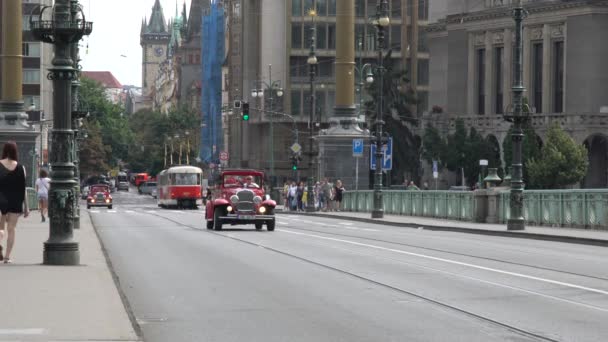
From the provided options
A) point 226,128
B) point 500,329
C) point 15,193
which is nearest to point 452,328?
point 500,329

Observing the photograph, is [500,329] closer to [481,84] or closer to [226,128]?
[481,84]

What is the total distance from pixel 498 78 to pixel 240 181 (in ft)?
218

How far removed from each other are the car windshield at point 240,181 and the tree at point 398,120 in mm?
59251

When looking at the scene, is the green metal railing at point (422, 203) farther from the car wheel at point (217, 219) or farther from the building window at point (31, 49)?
the building window at point (31, 49)

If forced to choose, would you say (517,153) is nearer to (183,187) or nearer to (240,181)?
(240,181)

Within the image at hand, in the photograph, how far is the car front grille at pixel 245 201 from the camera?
39781mm

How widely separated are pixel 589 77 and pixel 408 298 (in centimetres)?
8075

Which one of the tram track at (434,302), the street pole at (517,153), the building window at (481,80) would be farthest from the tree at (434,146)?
the tram track at (434,302)

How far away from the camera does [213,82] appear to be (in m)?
157

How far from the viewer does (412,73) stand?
424ft

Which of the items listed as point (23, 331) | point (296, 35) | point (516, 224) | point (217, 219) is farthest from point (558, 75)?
point (23, 331)

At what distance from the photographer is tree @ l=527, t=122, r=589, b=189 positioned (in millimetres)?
82000

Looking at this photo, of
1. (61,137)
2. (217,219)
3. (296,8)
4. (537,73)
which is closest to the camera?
(61,137)

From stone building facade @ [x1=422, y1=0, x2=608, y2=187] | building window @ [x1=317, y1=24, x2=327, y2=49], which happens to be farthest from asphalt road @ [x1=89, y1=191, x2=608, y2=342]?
building window @ [x1=317, y1=24, x2=327, y2=49]
